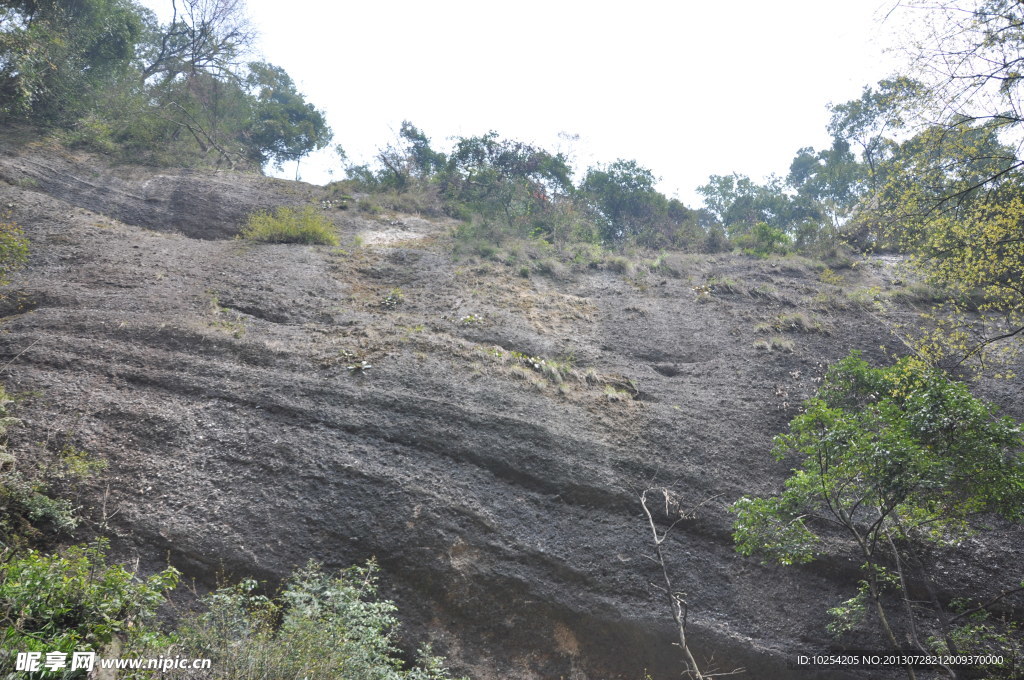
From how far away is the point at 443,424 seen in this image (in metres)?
9.64

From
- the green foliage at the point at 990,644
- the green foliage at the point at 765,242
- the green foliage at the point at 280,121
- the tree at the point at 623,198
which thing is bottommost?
the green foliage at the point at 990,644

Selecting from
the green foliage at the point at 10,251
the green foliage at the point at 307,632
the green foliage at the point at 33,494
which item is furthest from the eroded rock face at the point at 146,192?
the green foliage at the point at 307,632

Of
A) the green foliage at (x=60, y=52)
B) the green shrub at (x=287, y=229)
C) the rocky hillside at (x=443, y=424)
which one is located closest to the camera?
the rocky hillside at (x=443, y=424)

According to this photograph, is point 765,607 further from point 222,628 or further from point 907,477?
point 222,628

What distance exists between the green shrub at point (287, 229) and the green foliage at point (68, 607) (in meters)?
10.5

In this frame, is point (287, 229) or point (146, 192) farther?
point (146, 192)

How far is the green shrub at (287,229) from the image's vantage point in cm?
1520

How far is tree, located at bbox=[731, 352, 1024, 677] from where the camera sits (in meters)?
6.52

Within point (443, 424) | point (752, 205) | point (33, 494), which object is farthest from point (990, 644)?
point (752, 205)

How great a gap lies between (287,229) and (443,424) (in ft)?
28.1

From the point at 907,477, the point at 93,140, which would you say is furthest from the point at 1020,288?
the point at 93,140

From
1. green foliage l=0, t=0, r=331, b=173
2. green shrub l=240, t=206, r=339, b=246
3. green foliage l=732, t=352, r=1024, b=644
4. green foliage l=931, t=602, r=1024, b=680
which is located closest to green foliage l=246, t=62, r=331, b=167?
green foliage l=0, t=0, r=331, b=173

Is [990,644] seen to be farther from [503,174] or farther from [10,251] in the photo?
[503,174]

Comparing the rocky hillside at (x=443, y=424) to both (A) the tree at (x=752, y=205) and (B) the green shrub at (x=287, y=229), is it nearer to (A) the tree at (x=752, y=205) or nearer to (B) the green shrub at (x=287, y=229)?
(B) the green shrub at (x=287, y=229)
